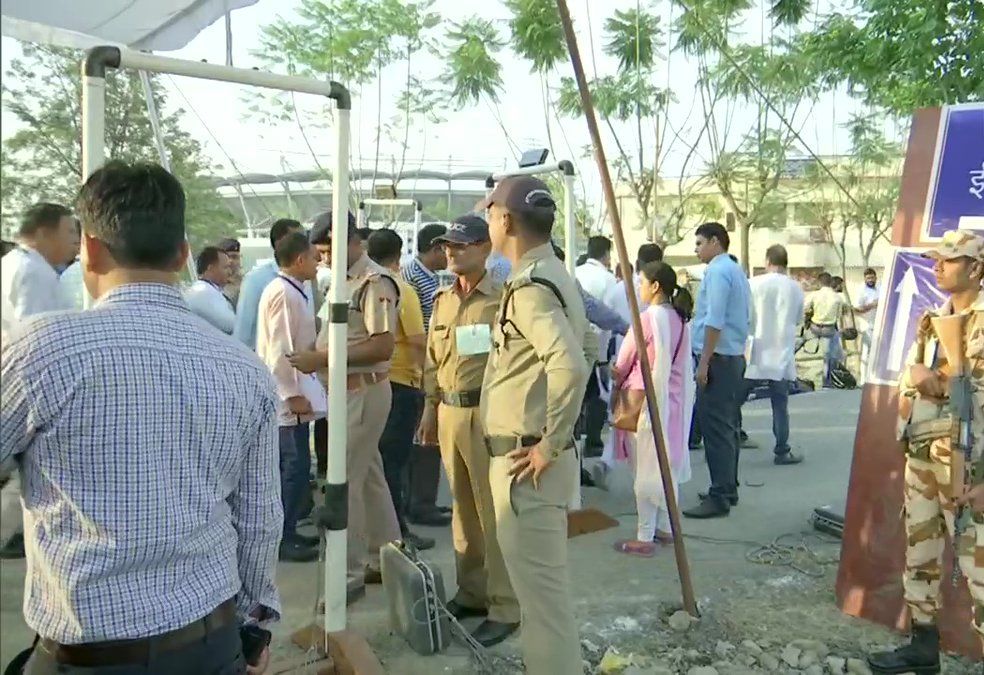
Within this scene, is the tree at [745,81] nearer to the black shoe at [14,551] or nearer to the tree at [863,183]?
the tree at [863,183]

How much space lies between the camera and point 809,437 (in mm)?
8625

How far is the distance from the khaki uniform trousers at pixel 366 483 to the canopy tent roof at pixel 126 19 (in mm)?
1805

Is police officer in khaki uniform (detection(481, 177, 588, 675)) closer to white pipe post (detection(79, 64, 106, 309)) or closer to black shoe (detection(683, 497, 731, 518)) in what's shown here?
white pipe post (detection(79, 64, 106, 309))

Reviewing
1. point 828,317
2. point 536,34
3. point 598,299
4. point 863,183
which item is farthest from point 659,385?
point 863,183

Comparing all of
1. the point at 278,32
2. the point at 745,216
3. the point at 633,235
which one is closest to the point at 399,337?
the point at 278,32

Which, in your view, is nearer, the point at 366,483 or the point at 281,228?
the point at 366,483

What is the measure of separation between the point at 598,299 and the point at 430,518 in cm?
248

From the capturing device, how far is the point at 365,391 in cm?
420

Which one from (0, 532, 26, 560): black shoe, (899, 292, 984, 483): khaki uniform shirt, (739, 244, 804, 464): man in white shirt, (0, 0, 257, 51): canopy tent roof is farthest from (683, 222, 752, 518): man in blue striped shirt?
(0, 532, 26, 560): black shoe

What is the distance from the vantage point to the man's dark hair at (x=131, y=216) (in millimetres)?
1586

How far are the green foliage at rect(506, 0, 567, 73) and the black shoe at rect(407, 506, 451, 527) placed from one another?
1285 cm

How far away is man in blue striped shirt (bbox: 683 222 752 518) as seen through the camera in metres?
5.88

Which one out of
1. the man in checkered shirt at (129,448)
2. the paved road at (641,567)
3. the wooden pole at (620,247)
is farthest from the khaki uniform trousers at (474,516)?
the man in checkered shirt at (129,448)

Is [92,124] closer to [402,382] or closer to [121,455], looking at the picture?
[121,455]
